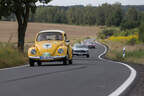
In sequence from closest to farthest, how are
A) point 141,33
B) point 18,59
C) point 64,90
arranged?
point 64,90
point 18,59
point 141,33

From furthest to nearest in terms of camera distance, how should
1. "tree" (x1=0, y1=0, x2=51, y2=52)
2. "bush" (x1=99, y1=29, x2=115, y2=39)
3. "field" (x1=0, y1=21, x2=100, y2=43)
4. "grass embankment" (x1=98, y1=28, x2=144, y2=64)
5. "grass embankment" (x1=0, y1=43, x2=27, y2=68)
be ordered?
"bush" (x1=99, y1=29, x2=115, y2=39) → "field" (x1=0, y1=21, x2=100, y2=43) → "grass embankment" (x1=98, y1=28, x2=144, y2=64) → "tree" (x1=0, y1=0, x2=51, y2=52) → "grass embankment" (x1=0, y1=43, x2=27, y2=68)

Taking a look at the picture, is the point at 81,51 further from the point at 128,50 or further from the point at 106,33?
the point at 106,33

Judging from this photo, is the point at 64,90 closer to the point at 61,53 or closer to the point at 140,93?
the point at 140,93

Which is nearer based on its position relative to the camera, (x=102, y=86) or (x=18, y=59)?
(x=102, y=86)

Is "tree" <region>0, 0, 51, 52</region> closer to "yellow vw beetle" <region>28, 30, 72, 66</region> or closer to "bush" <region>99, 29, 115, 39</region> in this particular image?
"yellow vw beetle" <region>28, 30, 72, 66</region>

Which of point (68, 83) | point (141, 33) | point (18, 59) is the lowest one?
point (141, 33)

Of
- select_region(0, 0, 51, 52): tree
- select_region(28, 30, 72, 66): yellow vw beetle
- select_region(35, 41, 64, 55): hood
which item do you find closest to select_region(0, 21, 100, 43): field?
select_region(0, 0, 51, 52): tree

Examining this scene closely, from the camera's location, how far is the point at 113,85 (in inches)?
387

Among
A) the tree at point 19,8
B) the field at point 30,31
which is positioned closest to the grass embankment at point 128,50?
the tree at point 19,8

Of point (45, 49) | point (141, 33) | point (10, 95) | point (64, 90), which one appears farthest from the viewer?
point (141, 33)

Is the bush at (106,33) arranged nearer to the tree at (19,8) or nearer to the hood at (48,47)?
the tree at (19,8)

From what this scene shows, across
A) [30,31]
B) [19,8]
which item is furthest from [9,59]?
[30,31]

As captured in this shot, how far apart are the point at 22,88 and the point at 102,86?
186cm

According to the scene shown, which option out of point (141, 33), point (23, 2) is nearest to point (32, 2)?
point (23, 2)
